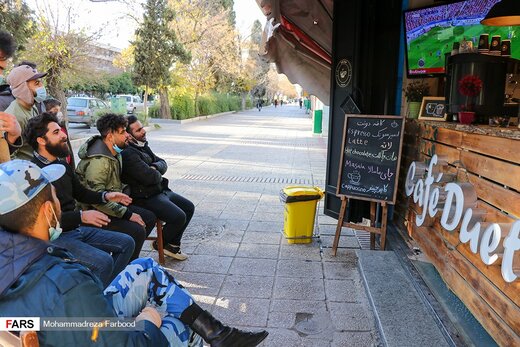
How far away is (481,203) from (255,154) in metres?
10.1

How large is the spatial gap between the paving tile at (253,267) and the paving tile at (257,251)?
0.38ft

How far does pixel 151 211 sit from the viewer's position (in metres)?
4.22

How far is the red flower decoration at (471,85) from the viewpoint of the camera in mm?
3350

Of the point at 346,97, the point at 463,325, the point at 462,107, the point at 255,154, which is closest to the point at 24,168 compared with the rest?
the point at 463,325

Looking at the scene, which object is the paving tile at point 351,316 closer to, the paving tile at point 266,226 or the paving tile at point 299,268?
the paving tile at point 299,268

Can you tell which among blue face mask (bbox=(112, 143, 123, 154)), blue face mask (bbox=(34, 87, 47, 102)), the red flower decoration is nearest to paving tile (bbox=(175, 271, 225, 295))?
blue face mask (bbox=(112, 143, 123, 154))

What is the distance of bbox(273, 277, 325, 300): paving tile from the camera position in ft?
12.4

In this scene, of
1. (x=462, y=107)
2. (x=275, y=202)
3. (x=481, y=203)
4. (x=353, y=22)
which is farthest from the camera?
(x=275, y=202)

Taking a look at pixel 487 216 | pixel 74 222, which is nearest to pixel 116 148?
pixel 74 222

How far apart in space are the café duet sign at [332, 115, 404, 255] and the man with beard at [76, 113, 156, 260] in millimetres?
2291

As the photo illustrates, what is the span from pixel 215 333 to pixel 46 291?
3.61 ft

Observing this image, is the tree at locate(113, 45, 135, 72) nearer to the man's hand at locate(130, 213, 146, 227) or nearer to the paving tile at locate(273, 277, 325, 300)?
the man's hand at locate(130, 213, 146, 227)

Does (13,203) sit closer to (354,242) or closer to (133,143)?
(133,143)

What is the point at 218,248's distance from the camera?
193 inches
